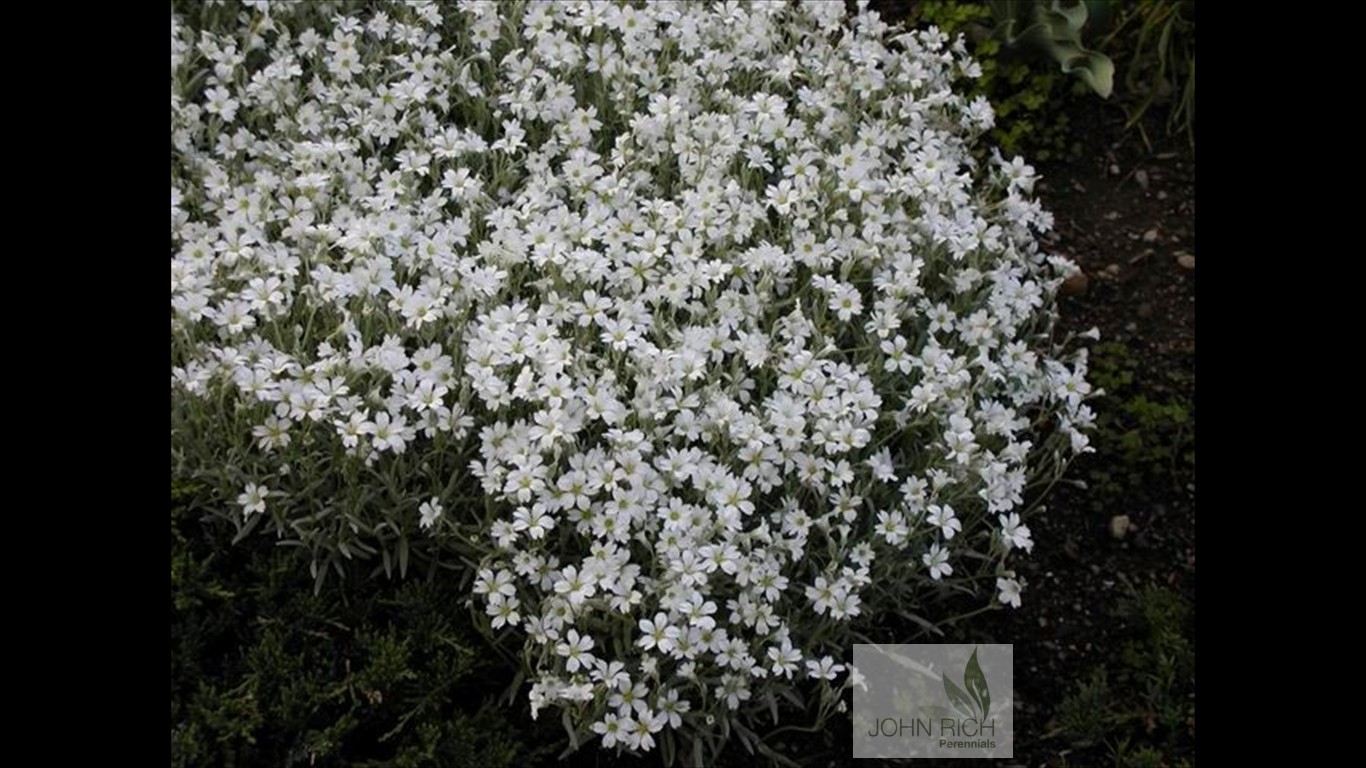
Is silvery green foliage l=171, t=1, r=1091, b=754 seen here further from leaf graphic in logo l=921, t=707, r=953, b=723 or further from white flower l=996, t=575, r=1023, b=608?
leaf graphic in logo l=921, t=707, r=953, b=723

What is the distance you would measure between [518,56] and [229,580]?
1755 millimetres

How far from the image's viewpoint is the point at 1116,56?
189 inches

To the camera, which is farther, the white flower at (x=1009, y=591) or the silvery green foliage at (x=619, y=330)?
the white flower at (x=1009, y=591)

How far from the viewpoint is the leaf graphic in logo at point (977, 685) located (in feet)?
10.3

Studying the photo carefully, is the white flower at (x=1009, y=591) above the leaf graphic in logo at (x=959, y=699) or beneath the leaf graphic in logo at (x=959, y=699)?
above

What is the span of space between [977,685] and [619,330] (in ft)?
3.76

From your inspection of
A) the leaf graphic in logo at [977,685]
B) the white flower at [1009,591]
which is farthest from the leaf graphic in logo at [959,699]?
the white flower at [1009,591]

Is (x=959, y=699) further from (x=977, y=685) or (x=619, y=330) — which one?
(x=619, y=330)

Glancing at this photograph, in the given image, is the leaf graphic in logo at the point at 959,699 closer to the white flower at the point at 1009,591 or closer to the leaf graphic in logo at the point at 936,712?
the leaf graphic in logo at the point at 936,712

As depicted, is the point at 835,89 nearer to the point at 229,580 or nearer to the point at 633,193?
the point at 633,193

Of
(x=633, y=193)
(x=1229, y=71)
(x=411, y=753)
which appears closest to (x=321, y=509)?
(x=411, y=753)

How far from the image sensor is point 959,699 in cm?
313

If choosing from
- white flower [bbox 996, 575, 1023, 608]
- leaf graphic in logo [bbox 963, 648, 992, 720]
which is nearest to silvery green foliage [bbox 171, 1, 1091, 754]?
white flower [bbox 996, 575, 1023, 608]

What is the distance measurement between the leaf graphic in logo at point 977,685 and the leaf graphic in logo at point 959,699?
0.02 metres
